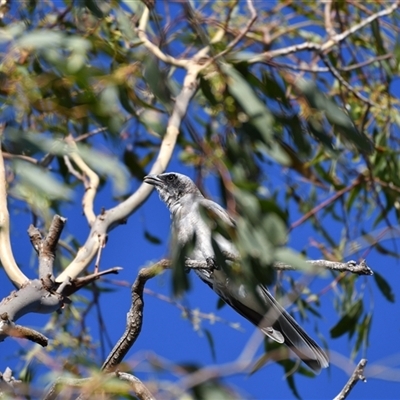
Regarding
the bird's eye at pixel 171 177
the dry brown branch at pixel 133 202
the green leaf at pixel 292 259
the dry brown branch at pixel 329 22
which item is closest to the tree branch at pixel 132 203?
the dry brown branch at pixel 133 202

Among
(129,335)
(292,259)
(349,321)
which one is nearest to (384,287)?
(349,321)

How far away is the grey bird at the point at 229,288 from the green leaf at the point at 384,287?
1.07 meters

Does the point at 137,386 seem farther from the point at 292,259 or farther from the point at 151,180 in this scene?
the point at 151,180

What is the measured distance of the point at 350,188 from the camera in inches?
203

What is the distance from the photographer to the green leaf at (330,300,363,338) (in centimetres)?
480

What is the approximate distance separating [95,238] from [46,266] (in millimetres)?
406

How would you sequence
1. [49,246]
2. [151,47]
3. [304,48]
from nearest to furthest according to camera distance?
[49,246] < [151,47] < [304,48]

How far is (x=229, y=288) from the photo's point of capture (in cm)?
385

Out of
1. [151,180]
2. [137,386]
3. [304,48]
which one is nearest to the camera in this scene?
[137,386]

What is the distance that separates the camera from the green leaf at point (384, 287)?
4703 mm

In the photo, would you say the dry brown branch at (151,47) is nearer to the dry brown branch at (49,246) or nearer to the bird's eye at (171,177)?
the bird's eye at (171,177)

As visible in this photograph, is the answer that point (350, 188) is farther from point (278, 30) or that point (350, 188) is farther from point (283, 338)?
point (283, 338)

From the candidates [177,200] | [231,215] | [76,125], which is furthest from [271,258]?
[76,125]

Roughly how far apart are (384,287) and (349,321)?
30cm
